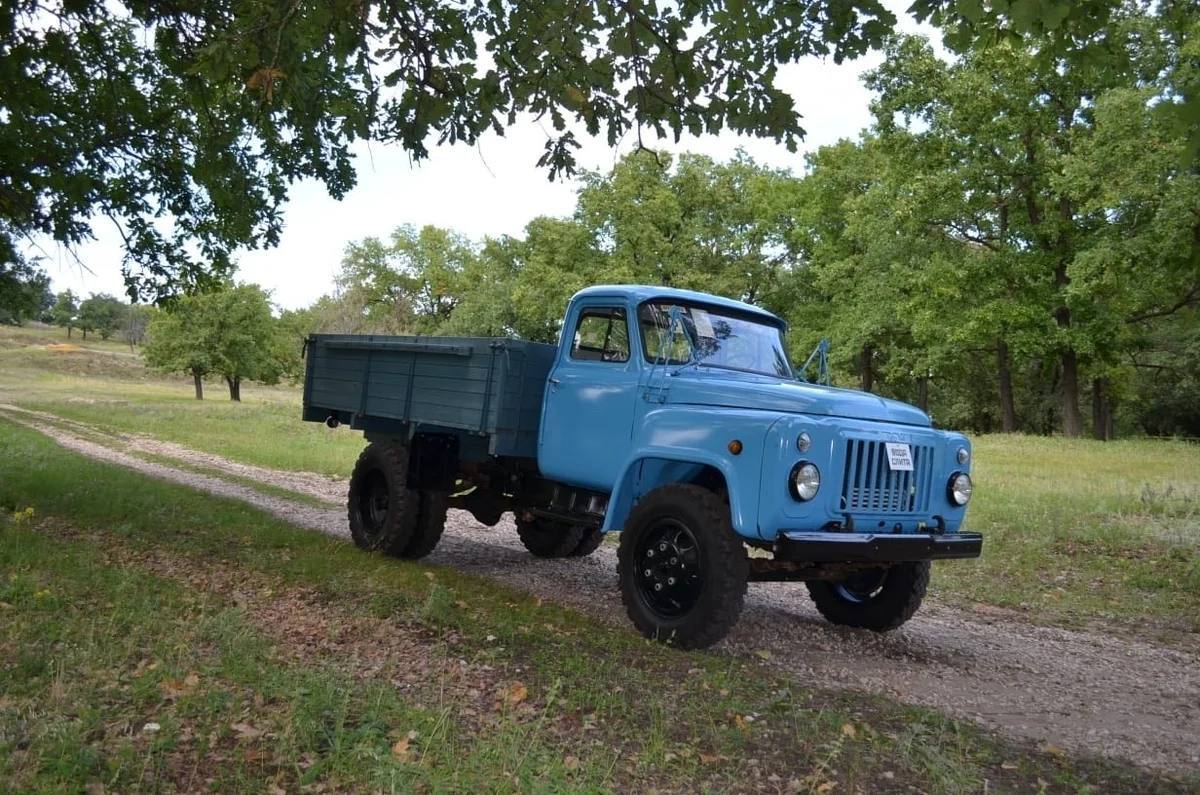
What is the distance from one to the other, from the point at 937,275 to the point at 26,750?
Answer: 86.1 ft

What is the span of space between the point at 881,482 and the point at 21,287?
11.7 metres

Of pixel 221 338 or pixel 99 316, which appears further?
pixel 99 316

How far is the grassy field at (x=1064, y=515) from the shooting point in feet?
26.4

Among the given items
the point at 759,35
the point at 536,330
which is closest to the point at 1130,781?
the point at 759,35

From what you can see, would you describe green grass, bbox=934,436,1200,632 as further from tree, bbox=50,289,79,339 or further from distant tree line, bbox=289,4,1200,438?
tree, bbox=50,289,79,339

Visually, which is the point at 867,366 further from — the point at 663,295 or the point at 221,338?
the point at 221,338

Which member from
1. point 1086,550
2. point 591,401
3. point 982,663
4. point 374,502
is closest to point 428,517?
point 374,502

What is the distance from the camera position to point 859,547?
522 cm

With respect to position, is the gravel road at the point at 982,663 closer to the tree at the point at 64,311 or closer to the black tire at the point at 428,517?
the black tire at the point at 428,517

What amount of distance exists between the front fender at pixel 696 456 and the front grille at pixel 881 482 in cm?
58

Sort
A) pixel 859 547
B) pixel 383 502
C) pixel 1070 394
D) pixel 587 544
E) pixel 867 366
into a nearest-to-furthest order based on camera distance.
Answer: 1. pixel 859 547
2. pixel 383 502
3. pixel 587 544
4. pixel 1070 394
5. pixel 867 366

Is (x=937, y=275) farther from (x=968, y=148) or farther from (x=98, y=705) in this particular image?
(x=98, y=705)

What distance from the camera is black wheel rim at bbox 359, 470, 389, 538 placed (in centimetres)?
859

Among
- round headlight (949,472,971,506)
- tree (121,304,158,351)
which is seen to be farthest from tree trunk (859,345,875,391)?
tree (121,304,158,351)
